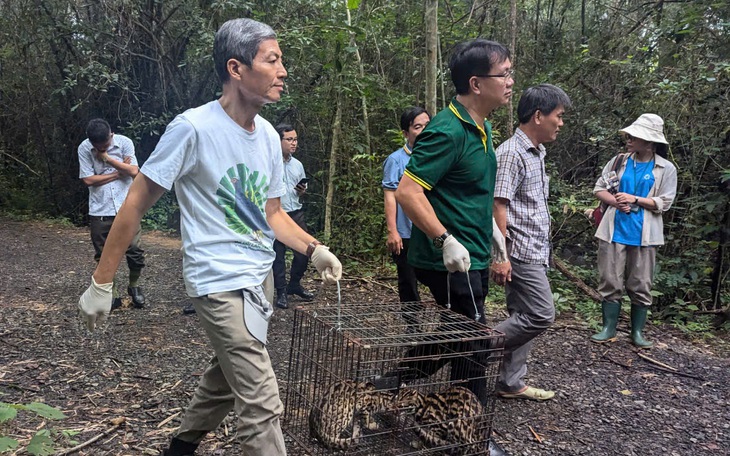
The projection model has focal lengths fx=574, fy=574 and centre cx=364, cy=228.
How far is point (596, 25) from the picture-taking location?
33.0 ft

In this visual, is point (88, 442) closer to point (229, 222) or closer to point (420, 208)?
point (229, 222)

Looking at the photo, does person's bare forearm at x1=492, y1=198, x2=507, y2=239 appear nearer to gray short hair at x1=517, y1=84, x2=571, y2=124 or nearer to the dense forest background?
gray short hair at x1=517, y1=84, x2=571, y2=124

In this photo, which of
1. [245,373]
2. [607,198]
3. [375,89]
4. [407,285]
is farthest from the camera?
[375,89]

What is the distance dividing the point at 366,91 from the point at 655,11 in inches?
176

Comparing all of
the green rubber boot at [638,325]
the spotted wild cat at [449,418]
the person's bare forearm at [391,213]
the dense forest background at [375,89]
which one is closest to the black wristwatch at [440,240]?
the spotted wild cat at [449,418]

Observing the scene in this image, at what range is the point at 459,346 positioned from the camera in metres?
2.85

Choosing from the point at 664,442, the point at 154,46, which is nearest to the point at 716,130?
the point at 664,442

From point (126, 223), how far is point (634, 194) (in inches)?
176

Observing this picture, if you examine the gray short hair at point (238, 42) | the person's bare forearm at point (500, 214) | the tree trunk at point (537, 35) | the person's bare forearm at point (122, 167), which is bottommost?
the person's bare forearm at point (500, 214)

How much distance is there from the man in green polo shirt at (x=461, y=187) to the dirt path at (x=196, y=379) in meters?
A: 1.04

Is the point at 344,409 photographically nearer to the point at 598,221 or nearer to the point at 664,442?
the point at 664,442

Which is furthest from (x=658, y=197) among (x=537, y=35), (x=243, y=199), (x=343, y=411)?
(x=537, y=35)

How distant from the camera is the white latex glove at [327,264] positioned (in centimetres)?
260

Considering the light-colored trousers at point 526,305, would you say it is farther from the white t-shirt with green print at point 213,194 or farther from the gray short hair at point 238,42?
the gray short hair at point 238,42
